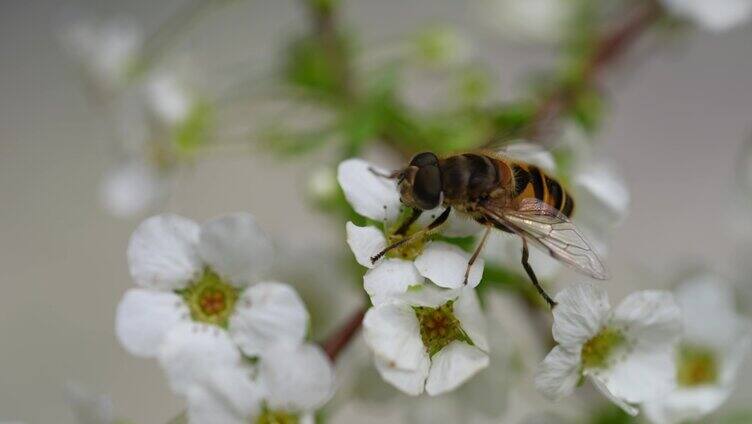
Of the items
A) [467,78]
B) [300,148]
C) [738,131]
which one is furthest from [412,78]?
[738,131]

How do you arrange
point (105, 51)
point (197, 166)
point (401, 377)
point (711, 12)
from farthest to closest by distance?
point (197, 166) → point (105, 51) → point (711, 12) → point (401, 377)

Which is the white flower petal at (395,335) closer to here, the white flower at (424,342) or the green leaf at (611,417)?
the white flower at (424,342)

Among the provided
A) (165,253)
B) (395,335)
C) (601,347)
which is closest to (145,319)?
(165,253)

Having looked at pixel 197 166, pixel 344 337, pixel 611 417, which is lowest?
pixel 197 166

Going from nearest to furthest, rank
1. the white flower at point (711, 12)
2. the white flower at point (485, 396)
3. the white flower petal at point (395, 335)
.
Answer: the white flower petal at point (395, 335) → the white flower at point (485, 396) → the white flower at point (711, 12)

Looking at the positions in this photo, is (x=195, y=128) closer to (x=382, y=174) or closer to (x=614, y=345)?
(x=382, y=174)

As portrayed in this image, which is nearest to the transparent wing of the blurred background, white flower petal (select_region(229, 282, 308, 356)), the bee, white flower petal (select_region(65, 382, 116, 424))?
the bee

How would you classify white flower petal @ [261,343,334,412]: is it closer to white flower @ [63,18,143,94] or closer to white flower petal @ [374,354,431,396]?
white flower petal @ [374,354,431,396]

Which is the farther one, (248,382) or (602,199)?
(602,199)

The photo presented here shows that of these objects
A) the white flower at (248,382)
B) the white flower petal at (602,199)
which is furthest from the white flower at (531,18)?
the white flower at (248,382)
